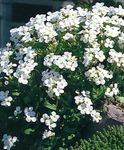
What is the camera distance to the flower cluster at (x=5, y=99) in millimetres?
4516

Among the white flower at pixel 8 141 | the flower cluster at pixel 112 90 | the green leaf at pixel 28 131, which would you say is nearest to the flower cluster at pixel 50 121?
the green leaf at pixel 28 131

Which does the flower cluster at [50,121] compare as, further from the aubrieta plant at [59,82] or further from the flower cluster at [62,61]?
the flower cluster at [62,61]

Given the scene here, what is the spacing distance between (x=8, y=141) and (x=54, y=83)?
→ 550mm

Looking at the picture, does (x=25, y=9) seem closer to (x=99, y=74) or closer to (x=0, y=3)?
(x=0, y=3)

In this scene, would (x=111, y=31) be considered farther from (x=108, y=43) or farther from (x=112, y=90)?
(x=112, y=90)

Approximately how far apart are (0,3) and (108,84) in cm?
522

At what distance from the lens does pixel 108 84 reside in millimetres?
4535

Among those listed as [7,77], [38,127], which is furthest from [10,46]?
[38,127]

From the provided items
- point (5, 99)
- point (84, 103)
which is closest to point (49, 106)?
point (84, 103)

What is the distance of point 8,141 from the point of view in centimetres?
452

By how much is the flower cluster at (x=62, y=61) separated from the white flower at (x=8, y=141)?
580 mm

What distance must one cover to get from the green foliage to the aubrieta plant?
33 cm

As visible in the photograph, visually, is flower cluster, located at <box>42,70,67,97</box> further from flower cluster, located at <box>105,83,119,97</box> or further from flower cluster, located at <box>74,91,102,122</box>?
flower cluster, located at <box>105,83,119,97</box>

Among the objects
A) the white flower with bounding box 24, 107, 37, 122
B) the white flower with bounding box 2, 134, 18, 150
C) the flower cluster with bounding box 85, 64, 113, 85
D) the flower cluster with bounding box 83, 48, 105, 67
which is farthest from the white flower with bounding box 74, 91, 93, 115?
the white flower with bounding box 2, 134, 18, 150
